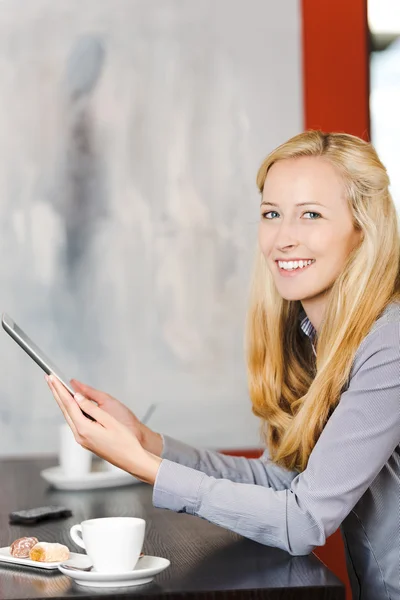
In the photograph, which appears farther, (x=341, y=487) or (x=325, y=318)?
(x=325, y=318)

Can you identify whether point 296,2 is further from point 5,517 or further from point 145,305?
point 5,517

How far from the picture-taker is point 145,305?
3305 millimetres

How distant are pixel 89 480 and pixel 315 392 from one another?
72 centimetres

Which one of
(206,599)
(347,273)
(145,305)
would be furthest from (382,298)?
(145,305)

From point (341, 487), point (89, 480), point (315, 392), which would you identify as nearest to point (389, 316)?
point (315, 392)

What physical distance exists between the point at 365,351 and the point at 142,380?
1889mm

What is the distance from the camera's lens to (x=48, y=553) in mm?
1290

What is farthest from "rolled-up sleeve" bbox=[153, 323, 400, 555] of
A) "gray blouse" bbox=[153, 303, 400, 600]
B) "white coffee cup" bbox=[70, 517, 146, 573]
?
"white coffee cup" bbox=[70, 517, 146, 573]

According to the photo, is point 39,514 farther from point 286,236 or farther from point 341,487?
point 286,236

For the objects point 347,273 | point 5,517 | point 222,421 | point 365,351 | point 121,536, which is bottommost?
point 222,421

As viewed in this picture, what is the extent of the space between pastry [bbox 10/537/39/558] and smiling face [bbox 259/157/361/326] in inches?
27.5

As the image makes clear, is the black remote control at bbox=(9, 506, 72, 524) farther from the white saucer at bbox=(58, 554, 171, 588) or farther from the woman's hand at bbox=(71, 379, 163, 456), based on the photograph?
the white saucer at bbox=(58, 554, 171, 588)

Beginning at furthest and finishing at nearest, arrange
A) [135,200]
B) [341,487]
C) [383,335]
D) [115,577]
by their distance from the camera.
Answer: [135,200] → [383,335] → [341,487] → [115,577]

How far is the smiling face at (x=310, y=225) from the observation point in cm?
166
